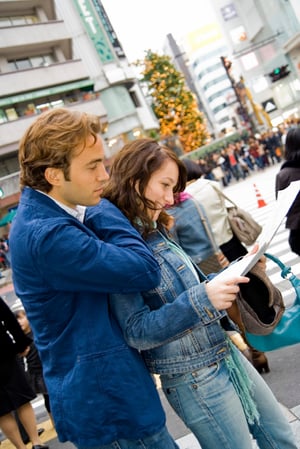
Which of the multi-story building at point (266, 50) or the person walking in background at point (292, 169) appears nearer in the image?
the person walking in background at point (292, 169)

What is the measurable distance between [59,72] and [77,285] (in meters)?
30.8

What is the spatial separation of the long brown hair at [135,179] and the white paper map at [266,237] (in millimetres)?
378

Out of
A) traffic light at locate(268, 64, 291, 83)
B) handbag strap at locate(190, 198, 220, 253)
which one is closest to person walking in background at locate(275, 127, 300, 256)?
handbag strap at locate(190, 198, 220, 253)

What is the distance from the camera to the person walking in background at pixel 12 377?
3.74m

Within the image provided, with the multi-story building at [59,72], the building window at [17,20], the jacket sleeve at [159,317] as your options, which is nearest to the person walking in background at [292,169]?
the jacket sleeve at [159,317]

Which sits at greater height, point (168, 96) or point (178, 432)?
point (168, 96)

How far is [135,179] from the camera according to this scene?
66.9 inches

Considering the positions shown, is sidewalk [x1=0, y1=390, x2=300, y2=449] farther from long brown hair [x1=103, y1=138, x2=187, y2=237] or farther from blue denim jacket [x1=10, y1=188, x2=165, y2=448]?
long brown hair [x1=103, y1=138, x2=187, y2=237]

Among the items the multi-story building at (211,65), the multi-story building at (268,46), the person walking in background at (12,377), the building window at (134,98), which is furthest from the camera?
the multi-story building at (211,65)

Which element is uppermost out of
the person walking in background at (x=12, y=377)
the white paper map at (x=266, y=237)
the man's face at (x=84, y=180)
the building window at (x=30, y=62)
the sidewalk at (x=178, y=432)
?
the building window at (x=30, y=62)

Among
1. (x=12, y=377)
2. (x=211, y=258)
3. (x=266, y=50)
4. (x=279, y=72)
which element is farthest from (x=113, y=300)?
(x=266, y=50)

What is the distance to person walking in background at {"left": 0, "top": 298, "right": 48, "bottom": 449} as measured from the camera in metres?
3.74

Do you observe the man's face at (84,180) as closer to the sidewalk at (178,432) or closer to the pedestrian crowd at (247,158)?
the sidewalk at (178,432)

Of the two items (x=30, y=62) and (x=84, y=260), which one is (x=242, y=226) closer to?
(x=84, y=260)
